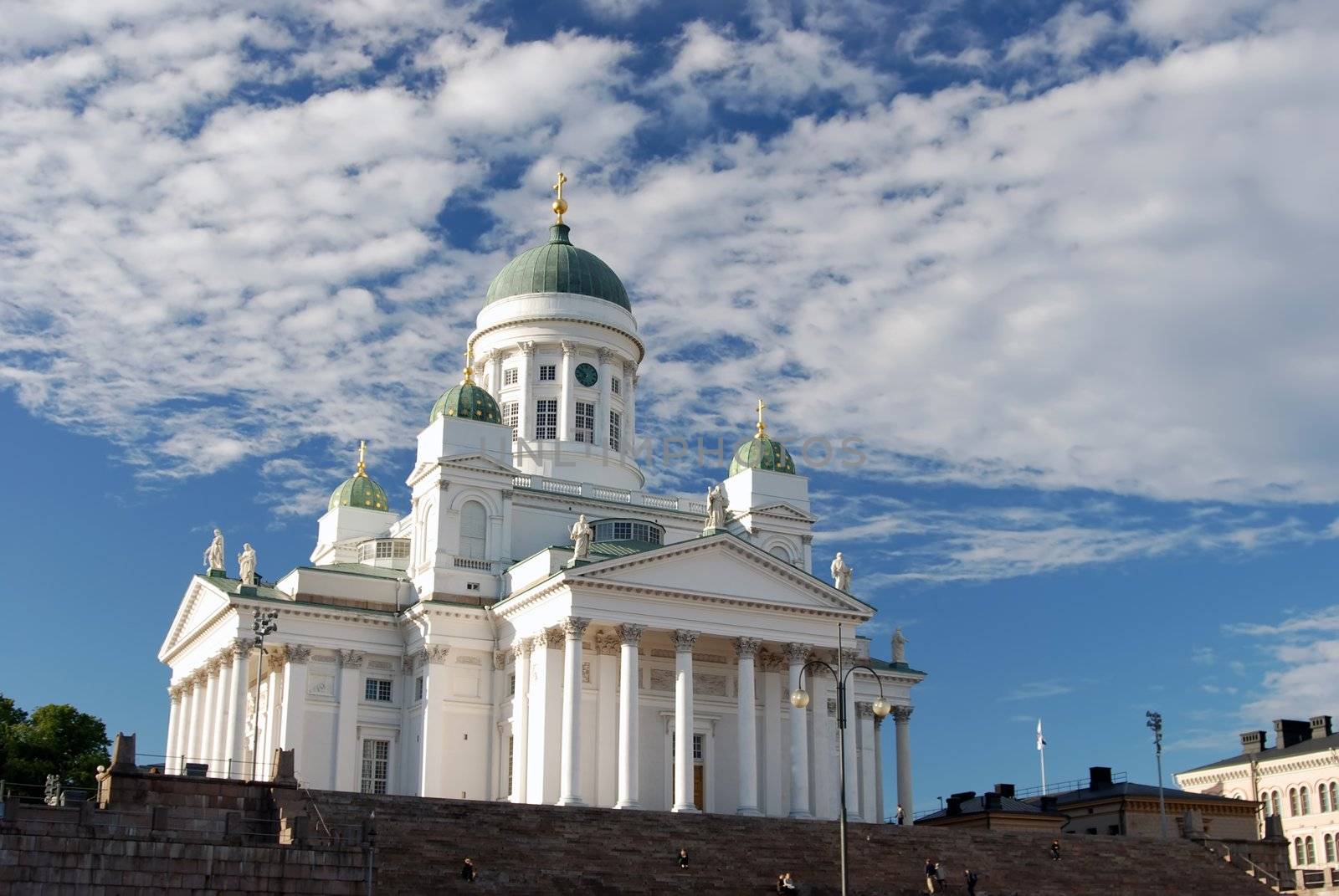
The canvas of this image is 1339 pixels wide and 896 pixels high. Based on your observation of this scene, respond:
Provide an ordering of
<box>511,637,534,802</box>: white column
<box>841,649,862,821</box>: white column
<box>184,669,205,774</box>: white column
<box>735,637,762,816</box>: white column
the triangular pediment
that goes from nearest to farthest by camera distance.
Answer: <box>735,637,762,816</box>: white column, the triangular pediment, <box>511,637,534,802</box>: white column, <box>841,649,862,821</box>: white column, <box>184,669,205,774</box>: white column

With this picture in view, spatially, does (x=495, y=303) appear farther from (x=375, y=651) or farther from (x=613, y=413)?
(x=375, y=651)

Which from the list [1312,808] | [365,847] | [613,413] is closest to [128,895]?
[365,847]

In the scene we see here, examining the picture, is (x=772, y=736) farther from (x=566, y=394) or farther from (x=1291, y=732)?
(x=1291, y=732)

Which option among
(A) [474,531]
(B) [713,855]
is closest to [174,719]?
(A) [474,531]

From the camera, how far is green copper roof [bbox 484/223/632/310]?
7250cm

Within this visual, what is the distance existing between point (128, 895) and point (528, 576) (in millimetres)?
23817

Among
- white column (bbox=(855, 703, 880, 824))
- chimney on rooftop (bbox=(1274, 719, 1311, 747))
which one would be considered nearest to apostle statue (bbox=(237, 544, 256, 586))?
white column (bbox=(855, 703, 880, 824))

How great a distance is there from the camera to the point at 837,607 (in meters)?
59.1

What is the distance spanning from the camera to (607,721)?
56.9 m

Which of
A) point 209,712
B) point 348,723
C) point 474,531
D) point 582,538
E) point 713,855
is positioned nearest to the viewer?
point 713,855

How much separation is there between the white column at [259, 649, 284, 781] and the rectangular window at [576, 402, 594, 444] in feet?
56.4

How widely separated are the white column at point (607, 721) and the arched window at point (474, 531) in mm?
6943

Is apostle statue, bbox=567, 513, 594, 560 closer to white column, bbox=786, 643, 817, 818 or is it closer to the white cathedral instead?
the white cathedral

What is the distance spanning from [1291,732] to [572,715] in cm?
4973
